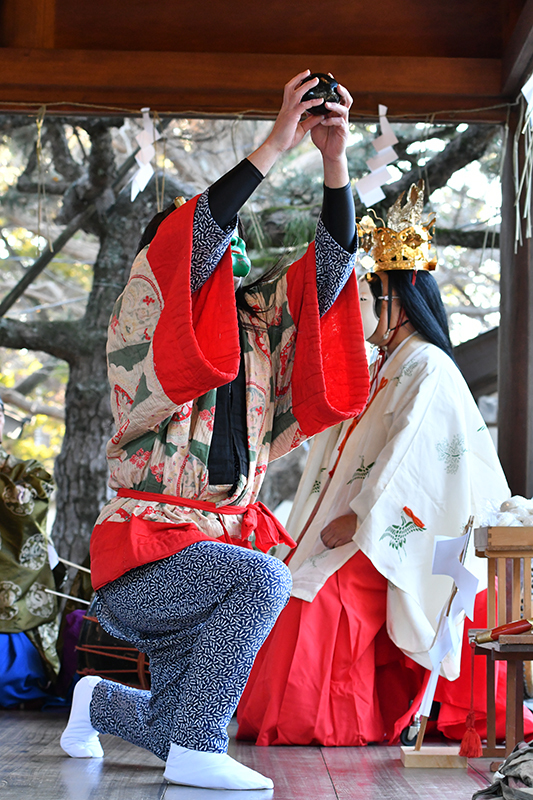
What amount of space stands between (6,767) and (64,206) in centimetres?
376

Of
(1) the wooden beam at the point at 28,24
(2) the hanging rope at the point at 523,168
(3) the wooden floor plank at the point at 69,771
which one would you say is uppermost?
(1) the wooden beam at the point at 28,24

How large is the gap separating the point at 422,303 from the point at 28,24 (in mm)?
1678

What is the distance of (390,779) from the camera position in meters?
1.75

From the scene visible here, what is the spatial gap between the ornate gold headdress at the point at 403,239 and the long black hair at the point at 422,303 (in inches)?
1.2

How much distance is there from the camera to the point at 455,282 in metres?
7.19

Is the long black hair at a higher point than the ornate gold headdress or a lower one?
lower

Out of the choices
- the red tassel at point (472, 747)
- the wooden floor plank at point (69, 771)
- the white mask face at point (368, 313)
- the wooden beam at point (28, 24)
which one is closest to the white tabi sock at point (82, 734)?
the wooden floor plank at point (69, 771)

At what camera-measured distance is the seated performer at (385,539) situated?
2.23m

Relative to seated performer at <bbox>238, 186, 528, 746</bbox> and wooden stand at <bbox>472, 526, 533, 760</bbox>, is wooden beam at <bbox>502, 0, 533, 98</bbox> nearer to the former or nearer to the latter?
seated performer at <bbox>238, 186, 528, 746</bbox>

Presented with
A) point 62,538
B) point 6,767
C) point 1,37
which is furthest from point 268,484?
point 6,767

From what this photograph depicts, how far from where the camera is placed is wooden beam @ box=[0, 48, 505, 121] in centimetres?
280

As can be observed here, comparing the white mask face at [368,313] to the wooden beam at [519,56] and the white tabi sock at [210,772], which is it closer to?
the wooden beam at [519,56]

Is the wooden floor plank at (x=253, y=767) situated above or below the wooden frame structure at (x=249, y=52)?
below

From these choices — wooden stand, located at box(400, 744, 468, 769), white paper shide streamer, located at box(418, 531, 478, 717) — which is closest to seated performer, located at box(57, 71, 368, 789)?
white paper shide streamer, located at box(418, 531, 478, 717)
